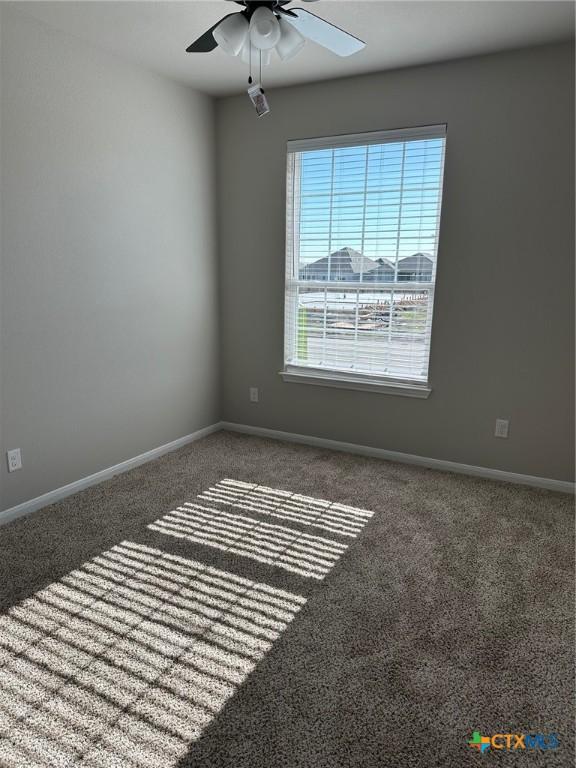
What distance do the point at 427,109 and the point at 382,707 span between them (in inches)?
126

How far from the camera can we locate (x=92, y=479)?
315 cm

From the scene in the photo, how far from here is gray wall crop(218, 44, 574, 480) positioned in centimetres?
289

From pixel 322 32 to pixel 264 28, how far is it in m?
0.23

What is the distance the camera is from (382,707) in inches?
62.1

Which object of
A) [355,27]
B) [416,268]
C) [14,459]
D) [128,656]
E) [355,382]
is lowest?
[128,656]

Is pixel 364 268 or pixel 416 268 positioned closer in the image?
pixel 416 268

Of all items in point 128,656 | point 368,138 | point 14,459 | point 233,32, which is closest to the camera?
point 128,656

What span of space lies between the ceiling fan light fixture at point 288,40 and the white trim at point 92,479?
2.53m

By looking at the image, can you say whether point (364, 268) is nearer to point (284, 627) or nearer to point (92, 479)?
point (92, 479)

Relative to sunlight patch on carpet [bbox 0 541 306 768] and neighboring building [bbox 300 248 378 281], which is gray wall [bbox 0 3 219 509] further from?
sunlight patch on carpet [bbox 0 541 306 768]

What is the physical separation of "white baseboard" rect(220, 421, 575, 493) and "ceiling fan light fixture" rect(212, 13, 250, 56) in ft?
8.68

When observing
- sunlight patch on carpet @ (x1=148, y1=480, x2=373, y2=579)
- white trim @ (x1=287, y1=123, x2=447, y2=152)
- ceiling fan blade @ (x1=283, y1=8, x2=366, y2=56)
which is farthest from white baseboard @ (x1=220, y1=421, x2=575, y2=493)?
ceiling fan blade @ (x1=283, y1=8, x2=366, y2=56)

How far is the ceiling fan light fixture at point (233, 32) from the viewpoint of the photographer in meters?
1.88

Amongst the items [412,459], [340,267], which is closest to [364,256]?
[340,267]
